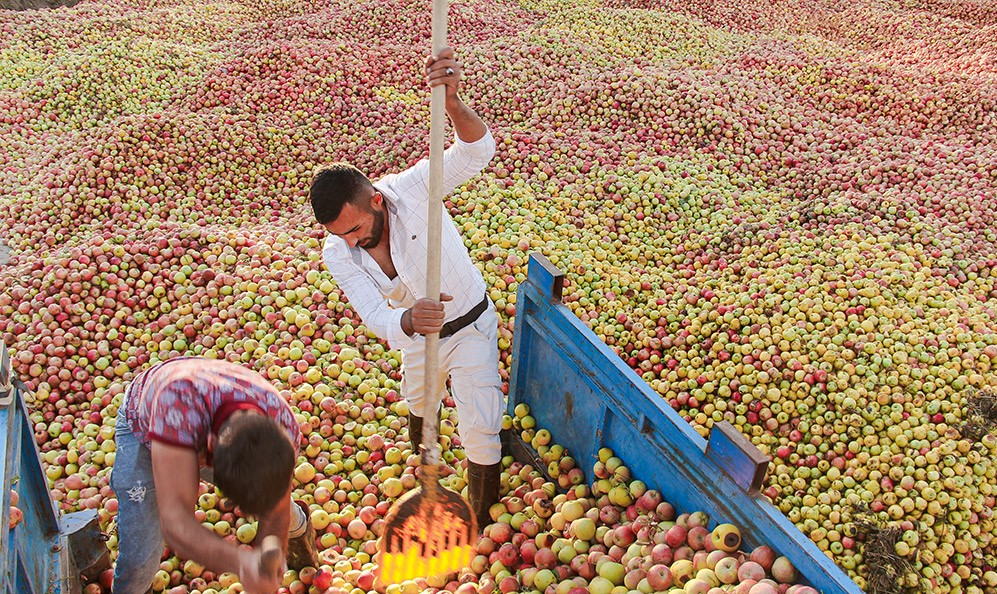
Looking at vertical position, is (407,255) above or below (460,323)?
above

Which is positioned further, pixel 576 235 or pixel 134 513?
pixel 576 235

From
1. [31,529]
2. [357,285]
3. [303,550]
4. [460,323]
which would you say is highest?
[357,285]

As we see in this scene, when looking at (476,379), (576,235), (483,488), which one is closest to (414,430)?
(483,488)

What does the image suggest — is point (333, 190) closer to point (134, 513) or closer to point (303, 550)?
point (134, 513)

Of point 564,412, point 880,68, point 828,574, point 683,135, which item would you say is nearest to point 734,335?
point 564,412

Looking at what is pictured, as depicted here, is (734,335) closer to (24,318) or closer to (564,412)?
(564,412)

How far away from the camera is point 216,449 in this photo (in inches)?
77.1

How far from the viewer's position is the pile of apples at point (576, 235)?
3.75 meters

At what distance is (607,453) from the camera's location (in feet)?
10.4

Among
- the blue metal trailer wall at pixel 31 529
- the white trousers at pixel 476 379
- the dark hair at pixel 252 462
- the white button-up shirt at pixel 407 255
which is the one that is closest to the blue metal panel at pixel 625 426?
the white trousers at pixel 476 379

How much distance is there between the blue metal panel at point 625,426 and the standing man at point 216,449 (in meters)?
1.38

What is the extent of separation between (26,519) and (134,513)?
0.41m

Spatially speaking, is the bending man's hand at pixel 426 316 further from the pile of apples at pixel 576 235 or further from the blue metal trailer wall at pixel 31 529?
the blue metal trailer wall at pixel 31 529

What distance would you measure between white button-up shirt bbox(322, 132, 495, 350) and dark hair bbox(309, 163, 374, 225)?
0.24 m
